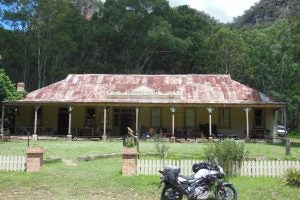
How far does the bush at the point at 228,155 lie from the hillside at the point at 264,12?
88337mm

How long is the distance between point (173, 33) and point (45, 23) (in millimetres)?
14360

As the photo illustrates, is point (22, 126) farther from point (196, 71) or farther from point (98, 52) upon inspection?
point (196, 71)

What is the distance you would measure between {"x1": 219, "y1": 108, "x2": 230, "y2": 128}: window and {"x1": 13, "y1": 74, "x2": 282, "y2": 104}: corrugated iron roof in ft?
3.69

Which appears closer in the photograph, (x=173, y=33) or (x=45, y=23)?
(x=45, y=23)

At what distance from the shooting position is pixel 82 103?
99.5 ft

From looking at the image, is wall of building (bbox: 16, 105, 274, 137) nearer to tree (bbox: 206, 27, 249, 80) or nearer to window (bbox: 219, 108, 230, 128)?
window (bbox: 219, 108, 230, 128)

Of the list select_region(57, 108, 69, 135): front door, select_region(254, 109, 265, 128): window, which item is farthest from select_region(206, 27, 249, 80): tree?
select_region(57, 108, 69, 135): front door

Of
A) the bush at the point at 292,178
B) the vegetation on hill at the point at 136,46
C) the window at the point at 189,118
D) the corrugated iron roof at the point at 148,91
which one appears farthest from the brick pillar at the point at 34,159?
the vegetation on hill at the point at 136,46

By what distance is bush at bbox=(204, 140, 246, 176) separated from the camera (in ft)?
42.1

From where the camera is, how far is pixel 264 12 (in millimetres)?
102062

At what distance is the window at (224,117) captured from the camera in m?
31.6

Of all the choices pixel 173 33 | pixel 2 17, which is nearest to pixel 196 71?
pixel 173 33

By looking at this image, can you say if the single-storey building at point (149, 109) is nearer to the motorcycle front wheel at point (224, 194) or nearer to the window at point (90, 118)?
the window at point (90, 118)

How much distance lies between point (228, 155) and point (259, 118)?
19.7 m
